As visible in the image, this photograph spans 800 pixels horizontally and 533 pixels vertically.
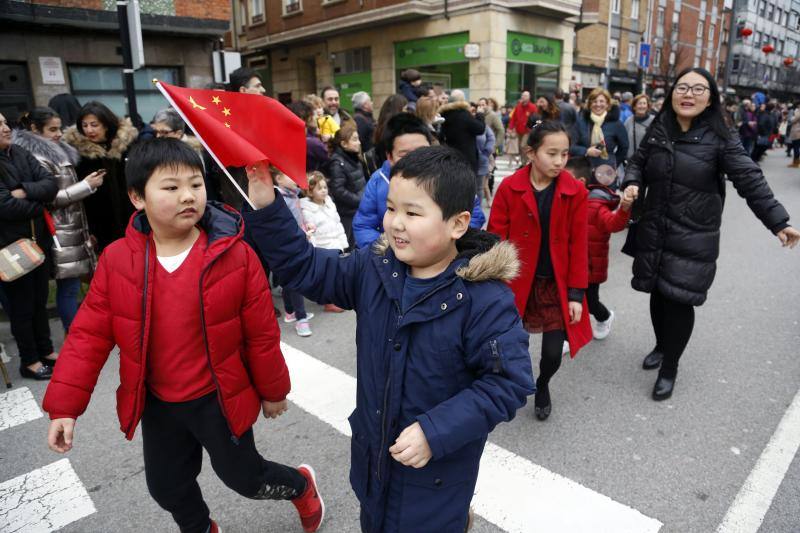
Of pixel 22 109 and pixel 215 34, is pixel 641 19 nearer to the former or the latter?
pixel 215 34

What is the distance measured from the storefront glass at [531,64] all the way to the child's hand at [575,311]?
64.8 ft

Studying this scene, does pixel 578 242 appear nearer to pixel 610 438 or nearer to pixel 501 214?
pixel 501 214

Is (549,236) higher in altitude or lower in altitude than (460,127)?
lower

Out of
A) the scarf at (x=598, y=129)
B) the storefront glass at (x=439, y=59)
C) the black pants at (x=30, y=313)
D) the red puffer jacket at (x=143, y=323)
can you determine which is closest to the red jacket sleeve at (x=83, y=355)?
the red puffer jacket at (x=143, y=323)

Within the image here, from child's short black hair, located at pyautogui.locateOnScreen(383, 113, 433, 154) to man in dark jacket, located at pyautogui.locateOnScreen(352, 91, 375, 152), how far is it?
446 centimetres

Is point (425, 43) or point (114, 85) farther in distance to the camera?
point (425, 43)

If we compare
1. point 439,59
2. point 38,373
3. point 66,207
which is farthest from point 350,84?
point 38,373

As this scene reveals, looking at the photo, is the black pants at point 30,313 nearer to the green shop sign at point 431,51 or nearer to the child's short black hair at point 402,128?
the child's short black hair at point 402,128

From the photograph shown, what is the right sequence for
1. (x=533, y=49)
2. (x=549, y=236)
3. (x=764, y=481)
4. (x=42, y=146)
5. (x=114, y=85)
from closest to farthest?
(x=764, y=481), (x=549, y=236), (x=42, y=146), (x=114, y=85), (x=533, y=49)

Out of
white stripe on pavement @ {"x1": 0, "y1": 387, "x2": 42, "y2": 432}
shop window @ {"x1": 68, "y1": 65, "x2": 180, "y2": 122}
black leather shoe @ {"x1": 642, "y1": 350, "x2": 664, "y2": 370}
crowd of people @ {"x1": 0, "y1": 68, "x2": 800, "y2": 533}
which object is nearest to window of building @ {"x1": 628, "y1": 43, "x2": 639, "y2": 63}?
shop window @ {"x1": 68, "y1": 65, "x2": 180, "y2": 122}

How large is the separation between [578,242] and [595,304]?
5.19 ft

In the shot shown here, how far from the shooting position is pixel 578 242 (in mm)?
3227

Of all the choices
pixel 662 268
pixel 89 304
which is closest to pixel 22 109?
pixel 89 304

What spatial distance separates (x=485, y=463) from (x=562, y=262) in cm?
124
